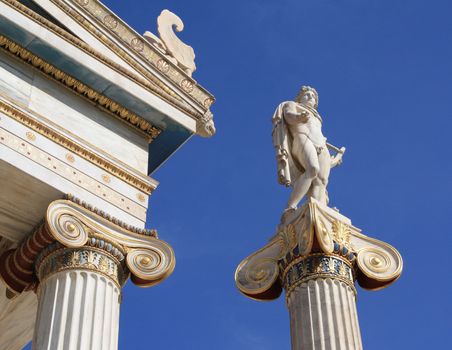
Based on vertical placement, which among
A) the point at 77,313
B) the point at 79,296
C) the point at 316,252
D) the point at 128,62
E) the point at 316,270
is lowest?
the point at 77,313

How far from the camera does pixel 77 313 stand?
62.1ft

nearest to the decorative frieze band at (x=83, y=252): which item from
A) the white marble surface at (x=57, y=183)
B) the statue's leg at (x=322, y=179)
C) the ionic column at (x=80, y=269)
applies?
the ionic column at (x=80, y=269)

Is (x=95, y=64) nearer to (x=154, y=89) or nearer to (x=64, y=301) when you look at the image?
(x=154, y=89)

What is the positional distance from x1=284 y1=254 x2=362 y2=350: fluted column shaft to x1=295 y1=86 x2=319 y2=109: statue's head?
15.7 feet

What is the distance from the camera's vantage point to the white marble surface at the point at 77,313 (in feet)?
60.8

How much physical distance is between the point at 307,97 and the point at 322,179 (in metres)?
2.64

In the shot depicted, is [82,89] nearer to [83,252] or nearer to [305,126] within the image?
[83,252]

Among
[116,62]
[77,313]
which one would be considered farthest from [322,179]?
[77,313]

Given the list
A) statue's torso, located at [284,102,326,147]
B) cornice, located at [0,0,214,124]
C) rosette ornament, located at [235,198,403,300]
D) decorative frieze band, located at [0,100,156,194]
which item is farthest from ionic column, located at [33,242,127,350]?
statue's torso, located at [284,102,326,147]

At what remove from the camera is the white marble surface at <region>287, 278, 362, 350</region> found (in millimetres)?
19766

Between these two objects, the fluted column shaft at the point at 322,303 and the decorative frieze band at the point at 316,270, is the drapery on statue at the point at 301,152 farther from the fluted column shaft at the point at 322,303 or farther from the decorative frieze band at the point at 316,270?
the fluted column shaft at the point at 322,303

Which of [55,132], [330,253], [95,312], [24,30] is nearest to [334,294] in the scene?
[330,253]

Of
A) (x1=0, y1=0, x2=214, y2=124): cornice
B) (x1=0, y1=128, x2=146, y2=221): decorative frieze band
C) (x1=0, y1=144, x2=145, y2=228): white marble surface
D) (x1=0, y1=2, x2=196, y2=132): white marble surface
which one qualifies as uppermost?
(x1=0, y1=0, x2=214, y2=124): cornice

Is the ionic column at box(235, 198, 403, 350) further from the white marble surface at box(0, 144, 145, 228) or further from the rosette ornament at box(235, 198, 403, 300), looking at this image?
the white marble surface at box(0, 144, 145, 228)
